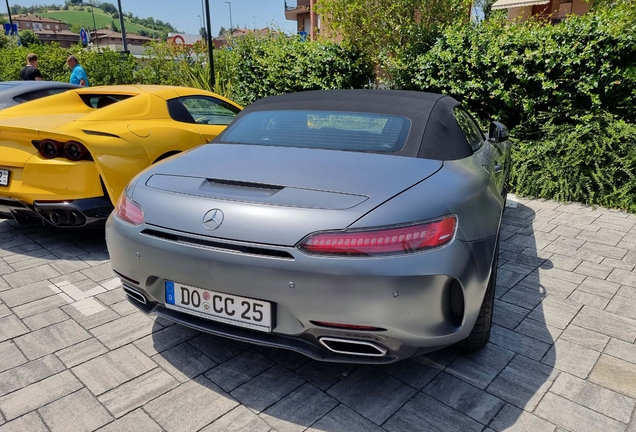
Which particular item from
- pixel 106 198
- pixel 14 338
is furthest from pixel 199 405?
pixel 106 198

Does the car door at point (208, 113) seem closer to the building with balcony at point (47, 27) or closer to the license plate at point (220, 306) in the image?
the license plate at point (220, 306)

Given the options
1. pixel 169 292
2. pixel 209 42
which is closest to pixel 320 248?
pixel 169 292

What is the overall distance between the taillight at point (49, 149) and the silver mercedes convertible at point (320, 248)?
1.67 m

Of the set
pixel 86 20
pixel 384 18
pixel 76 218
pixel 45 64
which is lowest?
pixel 76 218

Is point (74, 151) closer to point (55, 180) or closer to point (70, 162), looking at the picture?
point (70, 162)

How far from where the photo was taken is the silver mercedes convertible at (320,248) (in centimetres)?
181

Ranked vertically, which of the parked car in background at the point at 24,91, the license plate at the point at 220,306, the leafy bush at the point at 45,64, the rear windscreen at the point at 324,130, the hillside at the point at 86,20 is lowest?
the license plate at the point at 220,306

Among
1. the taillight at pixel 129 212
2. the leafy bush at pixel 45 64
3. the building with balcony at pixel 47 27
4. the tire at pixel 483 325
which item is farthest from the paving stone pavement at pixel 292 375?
the building with balcony at pixel 47 27

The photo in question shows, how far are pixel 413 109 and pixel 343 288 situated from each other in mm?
1401

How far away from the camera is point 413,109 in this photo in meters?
2.77

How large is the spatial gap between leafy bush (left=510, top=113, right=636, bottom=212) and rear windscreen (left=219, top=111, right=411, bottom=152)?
12.4 ft

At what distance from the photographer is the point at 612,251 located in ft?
13.5

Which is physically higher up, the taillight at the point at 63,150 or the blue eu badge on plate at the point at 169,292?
the taillight at the point at 63,150

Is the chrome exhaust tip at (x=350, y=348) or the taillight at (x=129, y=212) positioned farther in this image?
the taillight at (x=129, y=212)
